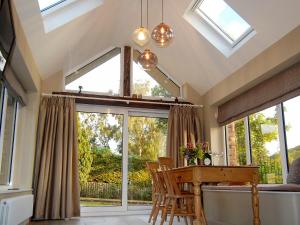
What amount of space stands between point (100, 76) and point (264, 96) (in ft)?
10.1

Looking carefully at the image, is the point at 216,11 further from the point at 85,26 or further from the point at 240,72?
the point at 85,26

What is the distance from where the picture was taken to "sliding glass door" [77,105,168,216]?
5496 mm

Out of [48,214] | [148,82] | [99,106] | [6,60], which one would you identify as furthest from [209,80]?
[6,60]

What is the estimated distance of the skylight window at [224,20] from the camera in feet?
14.8

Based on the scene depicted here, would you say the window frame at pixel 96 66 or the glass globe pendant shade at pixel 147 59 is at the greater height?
the window frame at pixel 96 66

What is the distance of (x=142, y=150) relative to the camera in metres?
5.92

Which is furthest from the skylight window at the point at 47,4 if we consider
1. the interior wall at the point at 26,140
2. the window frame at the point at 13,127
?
the window frame at the point at 13,127

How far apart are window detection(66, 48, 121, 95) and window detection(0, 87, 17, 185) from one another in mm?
1375

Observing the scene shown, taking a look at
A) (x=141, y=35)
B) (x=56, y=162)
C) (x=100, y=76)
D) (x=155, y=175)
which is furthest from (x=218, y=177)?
(x=100, y=76)

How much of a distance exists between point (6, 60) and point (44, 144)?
11.0ft

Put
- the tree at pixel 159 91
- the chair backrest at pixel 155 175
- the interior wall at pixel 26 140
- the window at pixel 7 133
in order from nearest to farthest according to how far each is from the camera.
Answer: the window at pixel 7 133, the chair backrest at pixel 155 175, the interior wall at pixel 26 140, the tree at pixel 159 91

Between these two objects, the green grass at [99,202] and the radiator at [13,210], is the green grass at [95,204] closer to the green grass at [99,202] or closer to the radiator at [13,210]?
the green grass at [99,202]

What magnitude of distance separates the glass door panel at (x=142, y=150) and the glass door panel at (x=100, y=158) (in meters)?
0.21

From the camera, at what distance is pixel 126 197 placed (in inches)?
220
